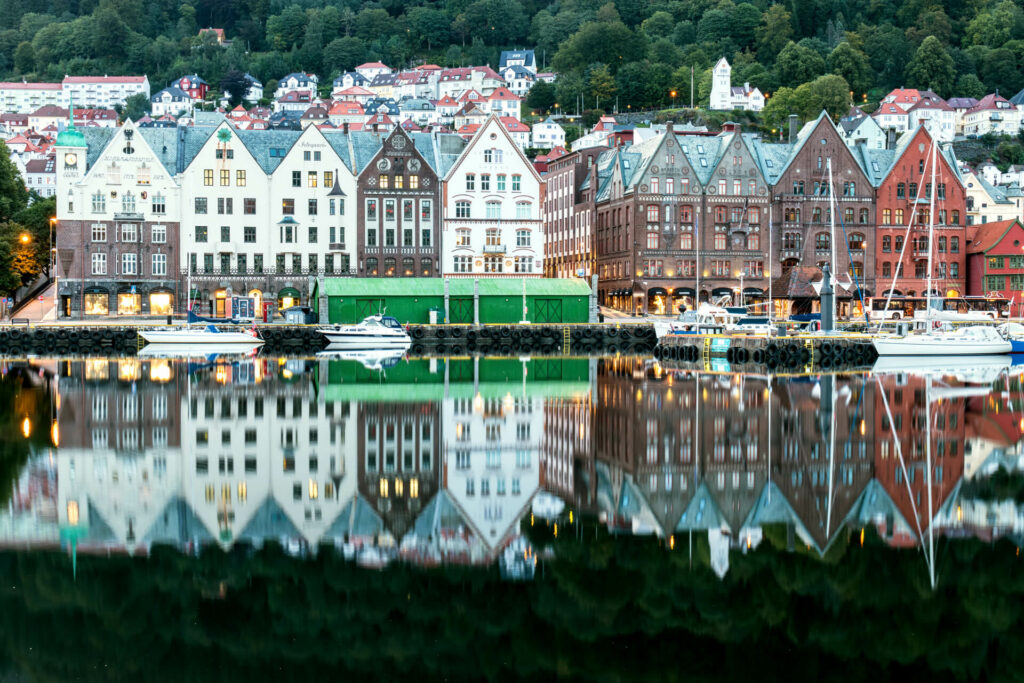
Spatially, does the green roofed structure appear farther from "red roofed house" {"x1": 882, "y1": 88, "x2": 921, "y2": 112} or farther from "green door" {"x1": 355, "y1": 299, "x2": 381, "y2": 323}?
"red roofed house" {"x1": 882, "y1": 88, "x2": 921, "y2": 112}

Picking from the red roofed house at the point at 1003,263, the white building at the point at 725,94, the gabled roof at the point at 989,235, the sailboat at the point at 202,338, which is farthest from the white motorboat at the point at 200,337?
the white building at the point at 725,94

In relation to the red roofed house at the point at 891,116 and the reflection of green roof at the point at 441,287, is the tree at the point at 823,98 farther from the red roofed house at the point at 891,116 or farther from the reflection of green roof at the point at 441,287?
the reflection of green roof at the point at 441,287

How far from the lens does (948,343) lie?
70.4 m

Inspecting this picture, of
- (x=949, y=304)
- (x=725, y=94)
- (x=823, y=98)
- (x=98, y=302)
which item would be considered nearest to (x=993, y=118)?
(x=823, y=98)

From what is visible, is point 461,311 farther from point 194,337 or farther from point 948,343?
point 948,343

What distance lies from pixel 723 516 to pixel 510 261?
76.9 m

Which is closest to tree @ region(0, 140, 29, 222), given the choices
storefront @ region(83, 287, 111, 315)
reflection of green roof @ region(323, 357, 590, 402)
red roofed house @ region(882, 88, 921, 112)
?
storefront @ region(83, 287, 111, 315)

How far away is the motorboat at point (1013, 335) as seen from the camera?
75.1 meters

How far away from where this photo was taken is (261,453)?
2791cm

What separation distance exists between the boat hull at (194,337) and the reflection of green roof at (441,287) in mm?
7969

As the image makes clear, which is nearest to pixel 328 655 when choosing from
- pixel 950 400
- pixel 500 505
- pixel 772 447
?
pixel 500 505

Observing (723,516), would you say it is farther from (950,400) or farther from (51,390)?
(51,390)

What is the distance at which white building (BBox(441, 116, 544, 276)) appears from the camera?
316 ft

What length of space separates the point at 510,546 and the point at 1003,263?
97301 mm
